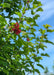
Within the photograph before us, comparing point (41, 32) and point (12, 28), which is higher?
point (12, 28)

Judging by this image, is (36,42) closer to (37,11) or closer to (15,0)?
(37,11)

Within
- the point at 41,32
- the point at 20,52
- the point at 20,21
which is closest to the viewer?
the point at 20,21

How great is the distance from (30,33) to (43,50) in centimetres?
69

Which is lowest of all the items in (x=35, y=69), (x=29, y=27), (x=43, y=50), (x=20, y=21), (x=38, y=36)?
(x=35, y=69)

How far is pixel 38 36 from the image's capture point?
3.63m

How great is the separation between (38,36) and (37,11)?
2.15 ft

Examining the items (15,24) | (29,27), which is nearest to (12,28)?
(15,24)

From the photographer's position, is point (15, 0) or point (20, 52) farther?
point (15, 0)

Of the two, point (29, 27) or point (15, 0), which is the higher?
point (15, 0)

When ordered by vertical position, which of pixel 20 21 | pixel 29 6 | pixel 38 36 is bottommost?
pixel 38 36

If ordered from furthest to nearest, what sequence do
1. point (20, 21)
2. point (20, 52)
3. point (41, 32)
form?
point (41, 32)
point (20, 52)
point (20, 21)

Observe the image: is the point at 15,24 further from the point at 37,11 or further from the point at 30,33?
the point at 37,11

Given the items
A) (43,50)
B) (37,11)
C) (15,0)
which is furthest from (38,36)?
(15,0)

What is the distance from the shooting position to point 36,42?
368cm
